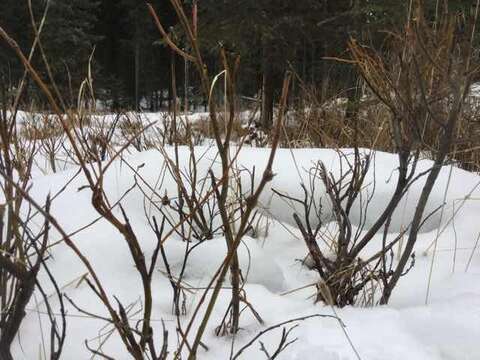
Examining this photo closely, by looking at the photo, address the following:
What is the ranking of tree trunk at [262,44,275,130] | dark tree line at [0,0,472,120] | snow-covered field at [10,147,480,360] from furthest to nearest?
tree trunk at [262,44,275,130] < dark tree line at [0,0,472,120] < snow-covered field at [10,147,480,360]

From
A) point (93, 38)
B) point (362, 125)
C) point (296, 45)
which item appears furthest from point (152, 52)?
point (362, 125)

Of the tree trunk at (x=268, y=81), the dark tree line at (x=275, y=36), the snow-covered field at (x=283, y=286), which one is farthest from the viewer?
the tree trunk at (x=268, y=81)

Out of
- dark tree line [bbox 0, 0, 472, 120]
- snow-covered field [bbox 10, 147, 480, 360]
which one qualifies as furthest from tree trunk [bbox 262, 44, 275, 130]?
snow-covered field [bbox 10, 147, 480, 360]

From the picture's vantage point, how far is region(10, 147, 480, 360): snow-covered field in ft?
2.06

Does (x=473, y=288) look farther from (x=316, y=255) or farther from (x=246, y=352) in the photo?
(x=246, y=352)

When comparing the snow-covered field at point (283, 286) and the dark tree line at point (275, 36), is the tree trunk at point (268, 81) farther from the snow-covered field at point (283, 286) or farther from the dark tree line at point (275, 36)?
the snow-covered field at point (283, 286)

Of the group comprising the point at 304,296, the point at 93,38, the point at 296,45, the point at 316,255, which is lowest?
the point at 304,296

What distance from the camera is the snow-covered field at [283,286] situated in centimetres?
63

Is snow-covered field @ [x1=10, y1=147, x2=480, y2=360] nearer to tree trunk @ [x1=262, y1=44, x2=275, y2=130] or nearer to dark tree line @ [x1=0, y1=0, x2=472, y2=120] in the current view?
dark tree line @ [x1=0, y1=0, x2=472, y2=120]

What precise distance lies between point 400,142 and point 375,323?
319 millimetres

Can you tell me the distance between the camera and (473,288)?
789mm

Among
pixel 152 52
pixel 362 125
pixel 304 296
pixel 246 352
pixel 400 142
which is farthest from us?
pixel 152 52

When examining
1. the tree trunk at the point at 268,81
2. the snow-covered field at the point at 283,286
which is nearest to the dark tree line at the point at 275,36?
the tree trunk at the point at 268,81

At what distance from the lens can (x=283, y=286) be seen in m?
0.90
